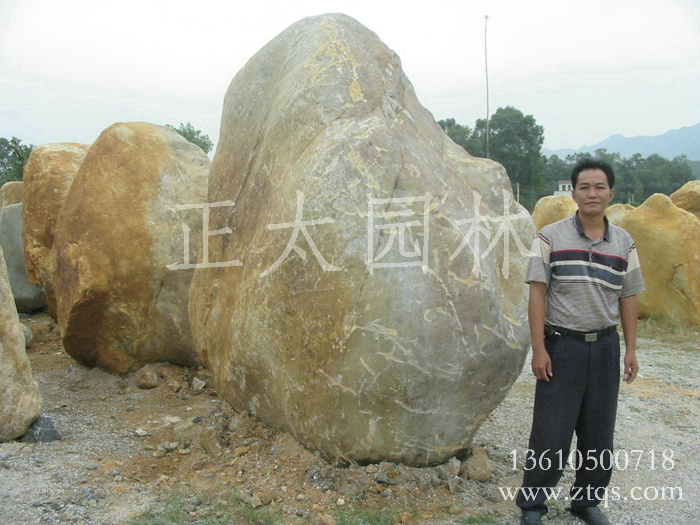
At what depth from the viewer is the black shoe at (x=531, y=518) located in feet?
8.75

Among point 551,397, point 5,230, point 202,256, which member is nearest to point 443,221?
point 551,397

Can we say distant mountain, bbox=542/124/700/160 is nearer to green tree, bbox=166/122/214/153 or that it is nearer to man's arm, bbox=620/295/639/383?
green tree, bbox=166/122/214/153

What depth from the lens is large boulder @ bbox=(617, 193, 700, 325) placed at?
23.7 ft

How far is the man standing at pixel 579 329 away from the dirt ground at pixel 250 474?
1.07 feet

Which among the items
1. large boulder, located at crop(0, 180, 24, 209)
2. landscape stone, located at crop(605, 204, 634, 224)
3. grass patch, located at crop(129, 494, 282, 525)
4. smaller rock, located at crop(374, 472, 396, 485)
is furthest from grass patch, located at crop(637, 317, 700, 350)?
large boulder, located at crop(0, 180, 24, 209)

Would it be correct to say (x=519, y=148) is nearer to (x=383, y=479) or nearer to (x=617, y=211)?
(x=617, y=211)

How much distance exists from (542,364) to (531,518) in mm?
670

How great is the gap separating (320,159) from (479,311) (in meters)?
1.03

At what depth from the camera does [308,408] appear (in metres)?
2.97

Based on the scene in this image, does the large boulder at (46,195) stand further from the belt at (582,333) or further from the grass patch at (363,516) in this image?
the belt at (582,333)

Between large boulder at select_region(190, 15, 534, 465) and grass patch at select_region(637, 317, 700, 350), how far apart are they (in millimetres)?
4286

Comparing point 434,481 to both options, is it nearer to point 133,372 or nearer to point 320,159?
point 320,159

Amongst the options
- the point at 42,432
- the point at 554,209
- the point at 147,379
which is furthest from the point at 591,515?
the point at 554,209

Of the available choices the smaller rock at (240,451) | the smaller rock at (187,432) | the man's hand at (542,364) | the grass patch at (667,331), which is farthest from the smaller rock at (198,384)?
the grass patch at (667,331)
